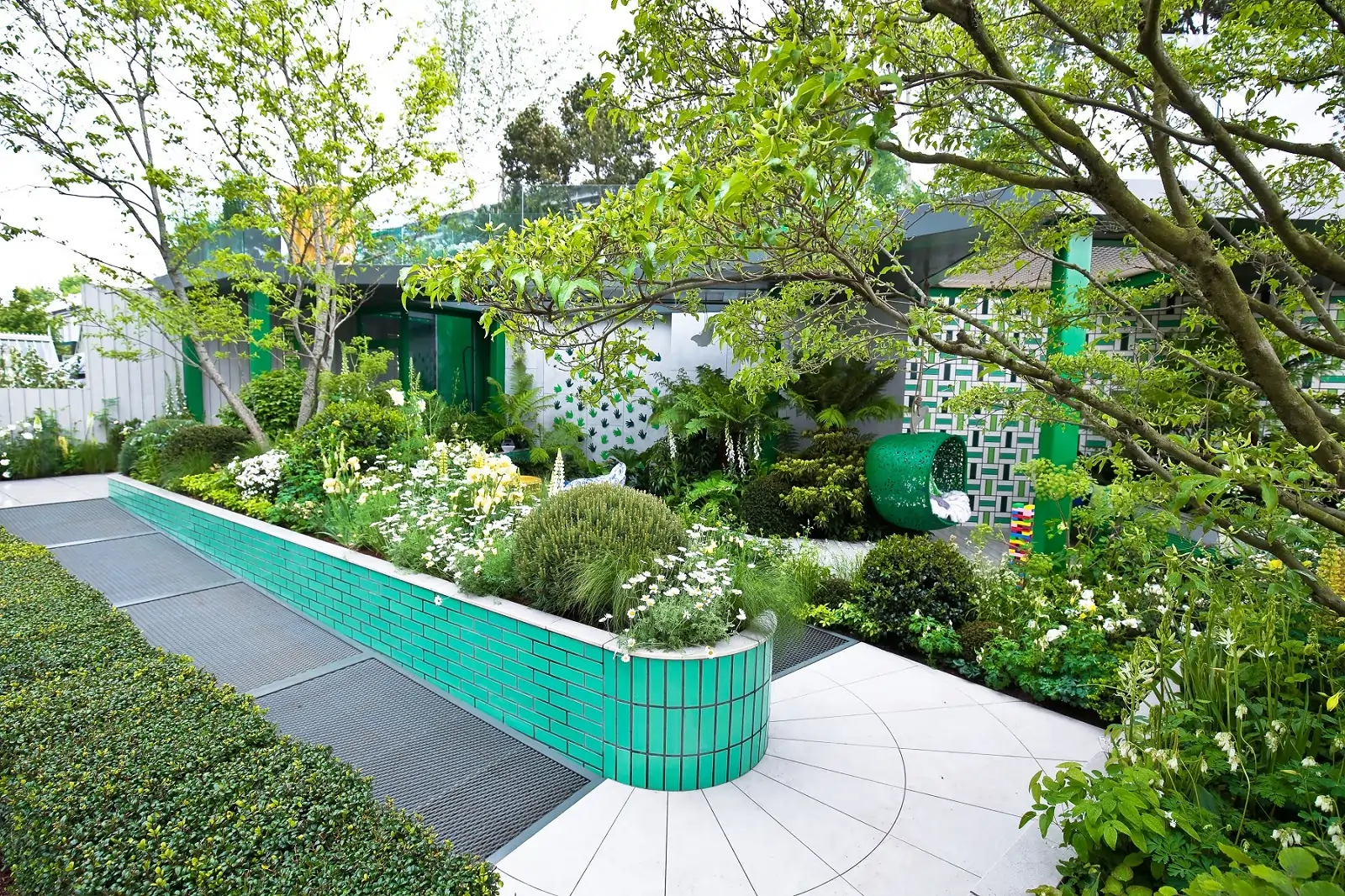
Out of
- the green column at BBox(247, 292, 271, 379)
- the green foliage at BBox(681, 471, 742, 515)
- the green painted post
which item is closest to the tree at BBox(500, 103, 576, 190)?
the green painted post

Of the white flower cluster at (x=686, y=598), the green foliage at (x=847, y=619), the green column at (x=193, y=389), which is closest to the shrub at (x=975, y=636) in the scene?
the green foliage at (x=847, y=619)

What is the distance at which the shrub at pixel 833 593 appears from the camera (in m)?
4.70

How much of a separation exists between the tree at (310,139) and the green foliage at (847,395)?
4.70 meters

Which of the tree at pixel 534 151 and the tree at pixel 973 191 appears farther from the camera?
the tree at pixel 534 151

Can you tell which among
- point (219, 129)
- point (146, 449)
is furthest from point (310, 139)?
point (146, 449)

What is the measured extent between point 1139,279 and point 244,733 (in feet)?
27.5

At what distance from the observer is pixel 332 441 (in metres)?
6.12

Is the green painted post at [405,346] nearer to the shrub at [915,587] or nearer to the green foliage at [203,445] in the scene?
the green foliage at [203,445]

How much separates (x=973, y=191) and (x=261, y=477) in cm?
619

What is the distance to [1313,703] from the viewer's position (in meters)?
1.88

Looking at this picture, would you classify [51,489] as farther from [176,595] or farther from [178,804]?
[178,804]

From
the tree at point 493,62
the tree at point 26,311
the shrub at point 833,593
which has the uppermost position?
the tree at point 493,62

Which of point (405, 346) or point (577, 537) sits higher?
point (405, 346)

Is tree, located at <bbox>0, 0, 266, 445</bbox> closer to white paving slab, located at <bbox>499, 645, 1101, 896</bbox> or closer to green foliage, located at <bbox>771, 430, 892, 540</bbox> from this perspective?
green foliage, located at <bbox>771, 430, 892, 540</bbox>
